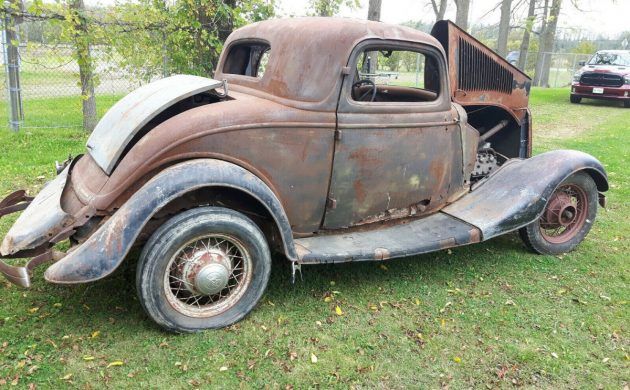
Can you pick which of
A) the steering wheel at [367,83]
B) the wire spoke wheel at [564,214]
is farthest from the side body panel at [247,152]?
the wire spoke wheel at [564,214]

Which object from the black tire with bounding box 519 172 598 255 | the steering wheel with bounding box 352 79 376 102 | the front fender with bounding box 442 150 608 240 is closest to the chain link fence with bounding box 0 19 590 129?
the steering wheel with bounding box 352 79 376 102

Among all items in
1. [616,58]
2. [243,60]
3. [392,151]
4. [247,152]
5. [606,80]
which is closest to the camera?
[247,152]

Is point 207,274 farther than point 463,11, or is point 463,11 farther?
point 463,11

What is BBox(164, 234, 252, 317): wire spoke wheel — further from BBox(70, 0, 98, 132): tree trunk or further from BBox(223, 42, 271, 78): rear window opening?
BBox(70, 0, 98, 132): tree trunk

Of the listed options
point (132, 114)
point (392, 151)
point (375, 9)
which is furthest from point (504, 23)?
point (132, 114)

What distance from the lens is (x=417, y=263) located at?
443 centimetres

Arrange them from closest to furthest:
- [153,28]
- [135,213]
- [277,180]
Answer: [135,213] < [277,180] < [153,28]

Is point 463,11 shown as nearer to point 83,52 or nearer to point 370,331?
point 83,52

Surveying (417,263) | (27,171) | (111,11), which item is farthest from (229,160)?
(111,11)

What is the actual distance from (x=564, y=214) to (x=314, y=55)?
2787 millimetres

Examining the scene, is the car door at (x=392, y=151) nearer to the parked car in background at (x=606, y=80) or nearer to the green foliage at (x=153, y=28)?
the green foliage at (x=153, y=28)

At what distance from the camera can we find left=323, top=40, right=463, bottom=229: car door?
3678mm

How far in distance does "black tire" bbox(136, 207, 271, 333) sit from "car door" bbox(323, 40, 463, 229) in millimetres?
716

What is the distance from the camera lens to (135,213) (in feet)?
9.85
